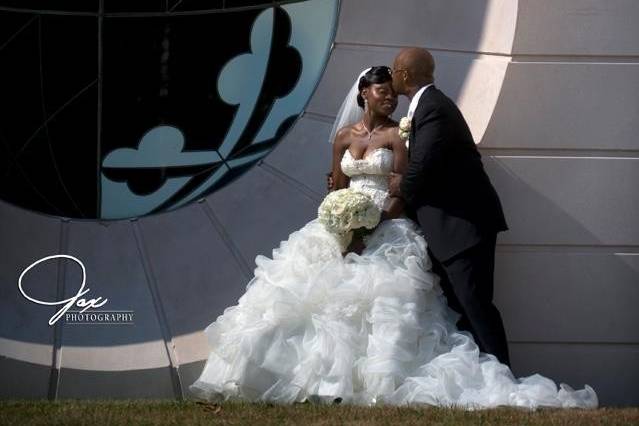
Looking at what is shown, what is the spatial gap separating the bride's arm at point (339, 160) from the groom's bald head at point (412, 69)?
15.6 inches

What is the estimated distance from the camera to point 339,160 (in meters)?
6.47

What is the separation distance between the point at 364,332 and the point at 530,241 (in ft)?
3.72

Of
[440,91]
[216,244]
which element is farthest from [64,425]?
[440,91]

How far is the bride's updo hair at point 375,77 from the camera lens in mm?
6371

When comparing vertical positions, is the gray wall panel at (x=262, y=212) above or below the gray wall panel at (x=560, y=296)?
above

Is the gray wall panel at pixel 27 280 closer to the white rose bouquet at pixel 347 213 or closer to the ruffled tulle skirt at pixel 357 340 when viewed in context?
the ruffled tulle skirt at pixel 357 340

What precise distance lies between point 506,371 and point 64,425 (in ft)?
6.28

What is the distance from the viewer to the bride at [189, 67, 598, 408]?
226 inches

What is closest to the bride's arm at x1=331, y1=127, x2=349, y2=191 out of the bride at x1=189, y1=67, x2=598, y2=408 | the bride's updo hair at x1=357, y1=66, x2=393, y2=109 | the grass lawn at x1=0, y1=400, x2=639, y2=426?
the bride at x1=189, y1=67, x2=598, y2=408

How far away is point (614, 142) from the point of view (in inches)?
259

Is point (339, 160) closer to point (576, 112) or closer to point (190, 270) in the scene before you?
point (190, 270)

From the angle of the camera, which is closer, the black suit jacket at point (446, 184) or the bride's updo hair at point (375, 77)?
the black suit jacket at point (446, 184)

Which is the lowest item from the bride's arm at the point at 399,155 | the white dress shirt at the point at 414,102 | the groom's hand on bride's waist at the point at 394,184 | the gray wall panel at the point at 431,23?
the groom's hand on bride's waist at the point at 394,184

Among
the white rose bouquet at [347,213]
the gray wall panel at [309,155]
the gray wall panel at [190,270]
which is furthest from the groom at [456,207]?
the gray wall panel at [190,270]
